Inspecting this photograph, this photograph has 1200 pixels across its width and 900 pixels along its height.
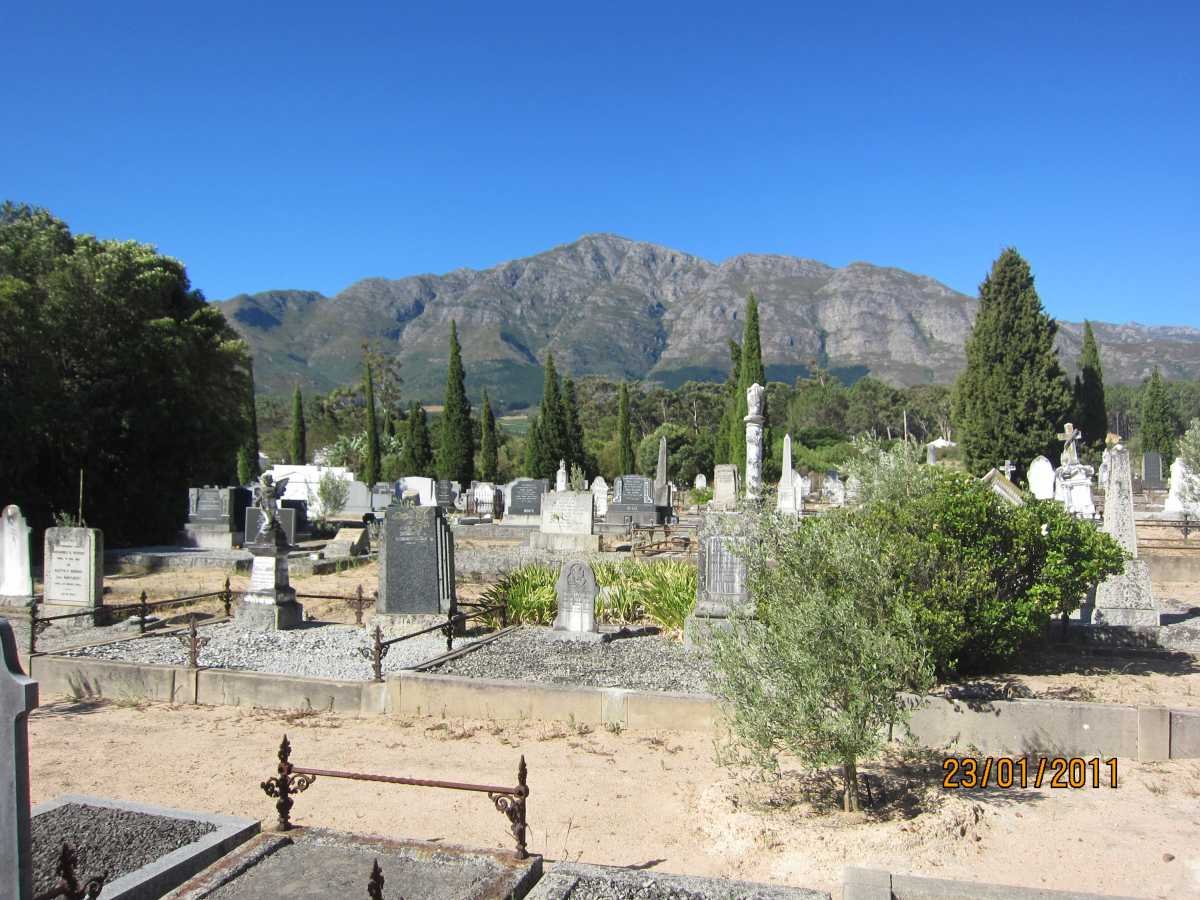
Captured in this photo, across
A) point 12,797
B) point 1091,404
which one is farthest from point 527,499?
point 1091,404

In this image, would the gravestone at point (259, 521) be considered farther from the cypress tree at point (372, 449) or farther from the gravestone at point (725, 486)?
the cypress tree at point (372, 449)

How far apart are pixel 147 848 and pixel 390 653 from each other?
6.66 m

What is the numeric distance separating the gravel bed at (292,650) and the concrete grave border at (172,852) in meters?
3.92

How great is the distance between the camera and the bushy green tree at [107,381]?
845 inches

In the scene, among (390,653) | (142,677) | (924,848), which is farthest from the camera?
(390,653)

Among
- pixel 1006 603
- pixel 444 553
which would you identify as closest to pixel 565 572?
pixel 444 553

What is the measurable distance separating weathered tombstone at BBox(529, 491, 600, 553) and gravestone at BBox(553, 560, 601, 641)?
9638mm

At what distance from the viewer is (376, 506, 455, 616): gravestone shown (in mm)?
12758

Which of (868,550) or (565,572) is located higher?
(868,550)

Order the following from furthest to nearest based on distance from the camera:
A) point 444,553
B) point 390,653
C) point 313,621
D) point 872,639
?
point 313,621, point 444,553, point 390,653, point 872,639

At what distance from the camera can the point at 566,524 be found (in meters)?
22.6

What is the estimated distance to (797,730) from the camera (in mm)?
5535

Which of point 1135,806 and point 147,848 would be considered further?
point 1135,806

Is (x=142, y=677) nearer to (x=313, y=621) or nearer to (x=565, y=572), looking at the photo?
(x=313, y=621)
